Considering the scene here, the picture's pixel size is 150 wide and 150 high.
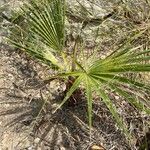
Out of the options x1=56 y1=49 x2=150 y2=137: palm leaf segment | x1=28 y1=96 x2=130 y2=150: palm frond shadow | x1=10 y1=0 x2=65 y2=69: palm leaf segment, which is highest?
x1=10 y1=0 x2=65 y2=69: palm leaf segment

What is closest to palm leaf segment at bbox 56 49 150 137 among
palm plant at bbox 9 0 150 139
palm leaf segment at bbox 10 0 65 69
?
palm plant at bbox 9 0 150 139

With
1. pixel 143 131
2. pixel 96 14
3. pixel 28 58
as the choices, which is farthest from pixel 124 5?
pixel 143 131

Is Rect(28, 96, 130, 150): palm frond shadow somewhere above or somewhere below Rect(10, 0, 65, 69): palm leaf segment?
below

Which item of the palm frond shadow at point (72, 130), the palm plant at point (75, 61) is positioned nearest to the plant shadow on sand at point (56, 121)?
the palm frond shadow at point (72, 130)

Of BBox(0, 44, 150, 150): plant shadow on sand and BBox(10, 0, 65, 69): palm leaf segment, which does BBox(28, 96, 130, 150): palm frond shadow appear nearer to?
BBox(0, 44, 150, 150): plant shadow on sand

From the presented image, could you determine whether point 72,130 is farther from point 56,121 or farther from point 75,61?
point 75,61

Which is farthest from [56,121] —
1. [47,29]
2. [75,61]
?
[47,29]
